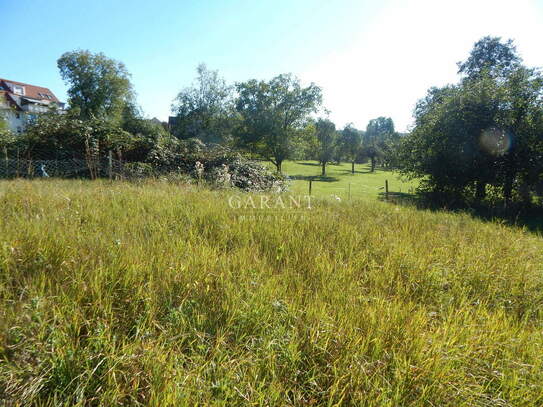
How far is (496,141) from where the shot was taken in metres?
11.5

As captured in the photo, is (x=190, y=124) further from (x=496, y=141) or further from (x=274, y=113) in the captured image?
(x=496, y=141)

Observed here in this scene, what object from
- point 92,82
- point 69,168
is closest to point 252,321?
point 69,168

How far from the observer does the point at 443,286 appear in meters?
2.78

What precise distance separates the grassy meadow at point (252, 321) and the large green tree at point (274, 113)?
24.8 m

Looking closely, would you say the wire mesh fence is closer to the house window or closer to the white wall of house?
the white wall of house

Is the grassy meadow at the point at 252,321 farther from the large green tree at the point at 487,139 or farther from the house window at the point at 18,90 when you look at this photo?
the house window at the point at 18,90

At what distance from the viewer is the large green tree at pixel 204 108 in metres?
39.3

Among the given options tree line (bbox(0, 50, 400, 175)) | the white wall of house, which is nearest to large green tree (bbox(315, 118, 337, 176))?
tree line (bbox(0, 50, 400, 175))

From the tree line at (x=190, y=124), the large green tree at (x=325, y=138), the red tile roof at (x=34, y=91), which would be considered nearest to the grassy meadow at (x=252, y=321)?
the tree line at (x=190, y=124)

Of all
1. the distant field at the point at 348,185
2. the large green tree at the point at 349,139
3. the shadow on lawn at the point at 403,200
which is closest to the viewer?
the shadow on lawn at the point at 403,200

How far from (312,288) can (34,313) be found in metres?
2.15

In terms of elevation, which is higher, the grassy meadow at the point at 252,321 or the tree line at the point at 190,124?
the tree line at the point at 190,124

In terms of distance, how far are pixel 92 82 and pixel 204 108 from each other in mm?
17091

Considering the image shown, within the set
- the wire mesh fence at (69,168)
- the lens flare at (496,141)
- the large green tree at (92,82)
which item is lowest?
the wire mesh fence at (69,168)
